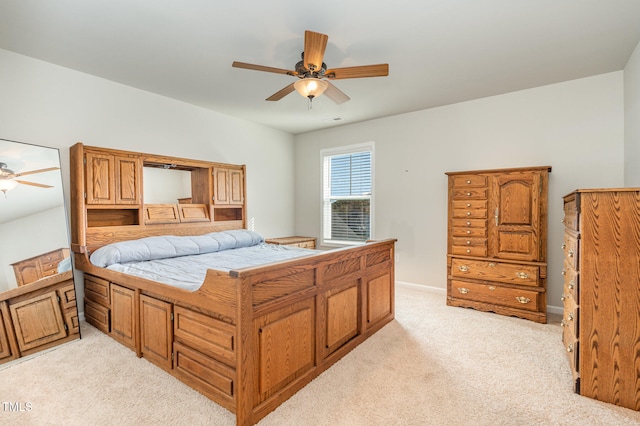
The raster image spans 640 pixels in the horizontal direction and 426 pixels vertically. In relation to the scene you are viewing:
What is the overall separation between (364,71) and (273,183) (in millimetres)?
3330

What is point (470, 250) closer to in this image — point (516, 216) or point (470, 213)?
point (470, 213)

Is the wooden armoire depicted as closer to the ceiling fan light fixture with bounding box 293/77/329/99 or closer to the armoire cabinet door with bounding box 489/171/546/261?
the armoire cabinet door with bounding box 489/171/546/261

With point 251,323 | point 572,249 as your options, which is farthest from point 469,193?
point 251,323

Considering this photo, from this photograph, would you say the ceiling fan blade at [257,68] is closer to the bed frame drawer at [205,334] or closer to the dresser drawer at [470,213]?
the bed frame drawer at [205,334]

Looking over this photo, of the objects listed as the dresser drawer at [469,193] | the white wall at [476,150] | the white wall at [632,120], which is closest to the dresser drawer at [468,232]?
the dresser drawer at [469,193]

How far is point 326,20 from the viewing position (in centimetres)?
218

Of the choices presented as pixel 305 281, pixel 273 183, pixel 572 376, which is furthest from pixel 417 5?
pixel 273 183

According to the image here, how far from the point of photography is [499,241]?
3348 millimetres

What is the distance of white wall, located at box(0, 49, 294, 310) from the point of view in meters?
2.75

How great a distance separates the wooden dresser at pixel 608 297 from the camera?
1.78 meters

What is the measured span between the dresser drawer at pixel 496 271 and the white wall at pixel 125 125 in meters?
3.10

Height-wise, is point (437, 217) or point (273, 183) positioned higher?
point (273, 183)

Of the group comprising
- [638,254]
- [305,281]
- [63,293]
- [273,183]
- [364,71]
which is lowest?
[63,293]

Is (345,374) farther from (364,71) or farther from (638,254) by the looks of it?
(364,71)
